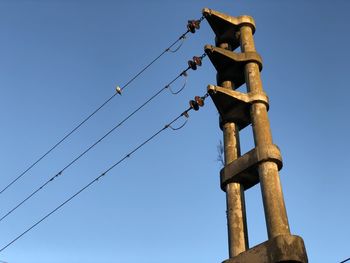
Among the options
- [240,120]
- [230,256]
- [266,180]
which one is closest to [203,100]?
[240,120]

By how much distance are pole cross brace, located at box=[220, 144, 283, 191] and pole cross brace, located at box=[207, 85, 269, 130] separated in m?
0.90

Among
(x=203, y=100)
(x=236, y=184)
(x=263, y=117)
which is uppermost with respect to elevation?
(x=203, y=100)

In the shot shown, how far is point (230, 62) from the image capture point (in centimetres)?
748

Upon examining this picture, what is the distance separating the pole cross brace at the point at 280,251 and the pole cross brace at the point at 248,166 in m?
1.16

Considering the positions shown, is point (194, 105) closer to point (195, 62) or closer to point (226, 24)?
point (195, 62)

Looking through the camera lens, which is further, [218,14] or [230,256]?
[218,14]

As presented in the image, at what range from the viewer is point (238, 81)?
7.78 m

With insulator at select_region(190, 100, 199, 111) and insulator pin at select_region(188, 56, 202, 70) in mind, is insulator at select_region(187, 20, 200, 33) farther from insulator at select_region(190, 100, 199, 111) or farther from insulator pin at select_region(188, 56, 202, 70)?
insulator at select_region(190, 100, 199, 111)

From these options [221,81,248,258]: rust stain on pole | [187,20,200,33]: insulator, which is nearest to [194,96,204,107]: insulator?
[221,81,248,258]: rust stain on pole

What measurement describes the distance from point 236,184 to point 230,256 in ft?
3.44

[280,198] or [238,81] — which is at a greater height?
[238,81]

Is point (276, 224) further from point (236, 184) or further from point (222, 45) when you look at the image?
point (222, 45)

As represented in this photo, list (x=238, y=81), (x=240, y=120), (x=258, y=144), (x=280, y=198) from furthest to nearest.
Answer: (x=238, y=81) → (x=240, y=120) → (x=258, y=144) → (x=280, y=198)

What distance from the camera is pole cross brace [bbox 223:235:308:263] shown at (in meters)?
4.98
